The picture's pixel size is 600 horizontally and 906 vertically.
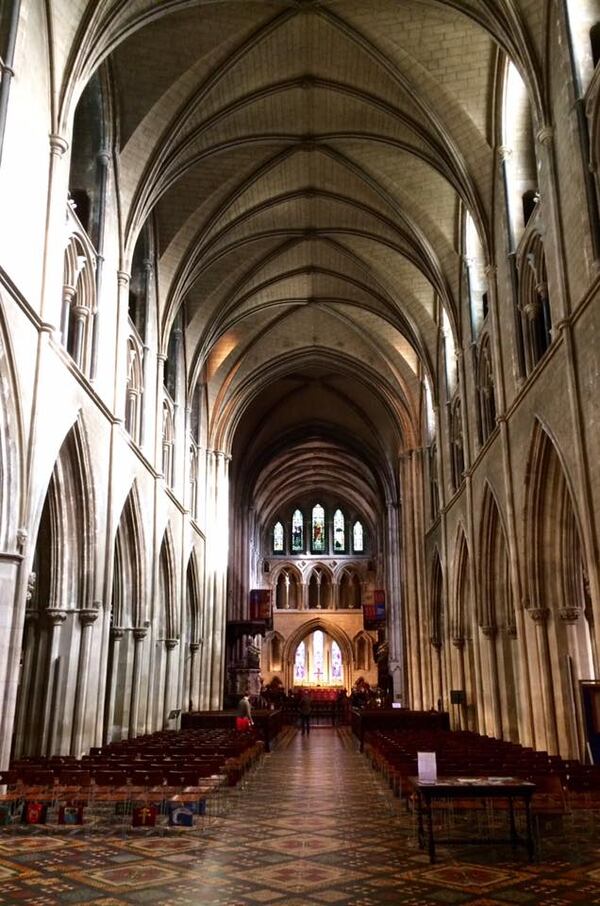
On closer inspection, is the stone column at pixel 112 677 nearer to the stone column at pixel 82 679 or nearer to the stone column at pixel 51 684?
the stone column at pixel 82 679

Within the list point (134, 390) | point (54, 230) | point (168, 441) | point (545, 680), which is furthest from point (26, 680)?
point (168, 441)

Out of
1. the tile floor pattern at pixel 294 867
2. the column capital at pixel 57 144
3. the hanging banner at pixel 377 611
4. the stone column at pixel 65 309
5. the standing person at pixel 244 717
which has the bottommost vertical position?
the tile floor pattern at pixel 294 867

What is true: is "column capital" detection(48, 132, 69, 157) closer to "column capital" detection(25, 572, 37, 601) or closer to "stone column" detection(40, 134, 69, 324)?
"stone column" detection(40, 134, 69, 324)

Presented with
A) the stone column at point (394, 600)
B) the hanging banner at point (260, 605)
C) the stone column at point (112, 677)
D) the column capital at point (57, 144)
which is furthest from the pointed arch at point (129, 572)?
the hanging banner at point (260, 605)

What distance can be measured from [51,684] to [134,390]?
888 cm

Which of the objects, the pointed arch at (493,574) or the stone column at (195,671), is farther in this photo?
the stone column at (195,671)

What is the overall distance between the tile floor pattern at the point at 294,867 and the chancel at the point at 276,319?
0.09m

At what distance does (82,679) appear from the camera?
52.4ft

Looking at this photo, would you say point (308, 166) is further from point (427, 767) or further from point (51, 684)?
point (427, 767)

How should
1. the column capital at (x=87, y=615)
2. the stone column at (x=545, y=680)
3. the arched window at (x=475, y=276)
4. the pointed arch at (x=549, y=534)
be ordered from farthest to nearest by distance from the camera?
1. the arched window at (x=475, y=276)
2. the column capital at (x=87, y=615)
3. the pointed arch at (x=549, y=534)
4. the stone column at (x=545, y=680)

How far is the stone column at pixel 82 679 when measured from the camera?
15.6 metres

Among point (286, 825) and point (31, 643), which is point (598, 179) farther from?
point (31, 643)

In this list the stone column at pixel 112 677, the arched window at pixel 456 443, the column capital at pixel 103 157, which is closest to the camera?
the column capital at pixel 103 157

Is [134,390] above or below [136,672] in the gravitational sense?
above
